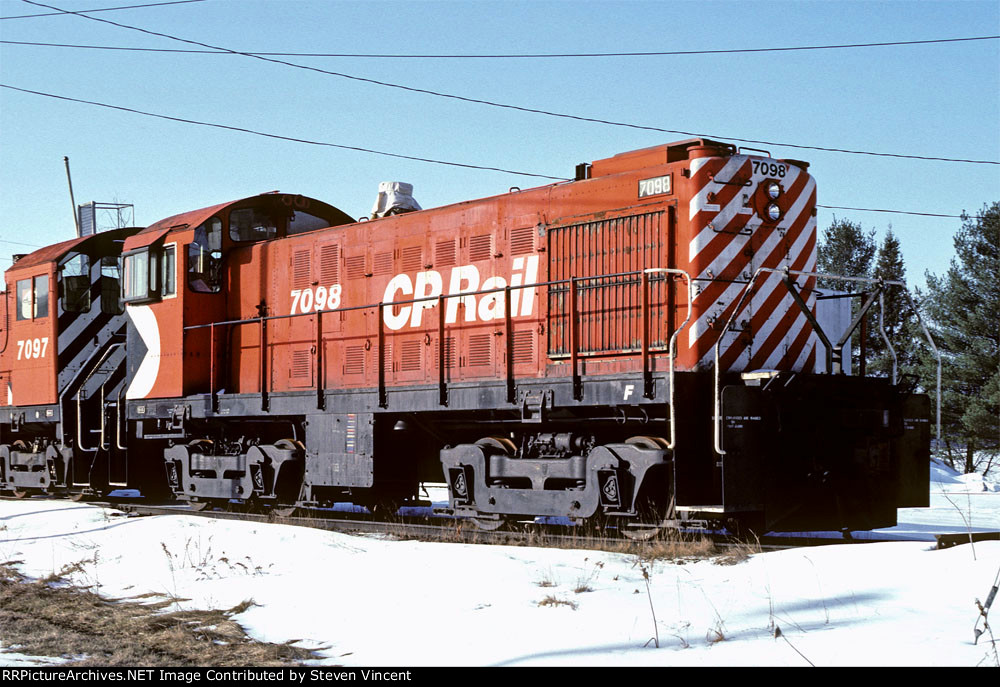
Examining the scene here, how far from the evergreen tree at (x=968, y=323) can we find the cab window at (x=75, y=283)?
3141cm

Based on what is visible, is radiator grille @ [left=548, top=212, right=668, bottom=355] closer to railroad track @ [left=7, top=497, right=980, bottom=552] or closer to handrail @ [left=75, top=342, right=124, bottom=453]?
railroad track @ [left=7, top=497, right=980, bottom=552]

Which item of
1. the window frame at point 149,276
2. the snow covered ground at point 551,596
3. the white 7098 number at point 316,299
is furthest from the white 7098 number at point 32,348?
the snow covered ground at point 551,596

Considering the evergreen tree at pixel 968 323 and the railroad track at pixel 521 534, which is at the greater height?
the evergreen tree at pixel 968 323

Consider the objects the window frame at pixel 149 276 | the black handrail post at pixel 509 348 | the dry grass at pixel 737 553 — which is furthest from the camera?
the window frame at pixel 149 276

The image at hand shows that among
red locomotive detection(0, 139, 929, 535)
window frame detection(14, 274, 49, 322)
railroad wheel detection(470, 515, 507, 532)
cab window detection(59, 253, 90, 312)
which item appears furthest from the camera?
window frame detection(14, 274, 49, 322)

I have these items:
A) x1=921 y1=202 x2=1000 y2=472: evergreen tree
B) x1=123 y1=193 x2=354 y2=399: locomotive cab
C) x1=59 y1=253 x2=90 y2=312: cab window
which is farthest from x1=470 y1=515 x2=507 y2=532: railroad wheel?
x1=921 y1=202 x2=1000 y2=472: evergreen tree

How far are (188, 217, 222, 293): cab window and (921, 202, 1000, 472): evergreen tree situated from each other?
31.5 metres

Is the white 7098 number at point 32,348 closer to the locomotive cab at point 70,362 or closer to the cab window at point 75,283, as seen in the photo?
the locomotive cab at point 70,362

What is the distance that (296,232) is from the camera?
14.6 m

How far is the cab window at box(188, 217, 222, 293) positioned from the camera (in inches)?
555

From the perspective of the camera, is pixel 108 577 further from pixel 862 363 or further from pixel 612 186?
pixel 862 363

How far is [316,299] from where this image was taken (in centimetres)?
1340

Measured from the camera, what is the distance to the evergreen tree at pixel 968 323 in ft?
132

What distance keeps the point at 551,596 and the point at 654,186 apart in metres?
4.66
